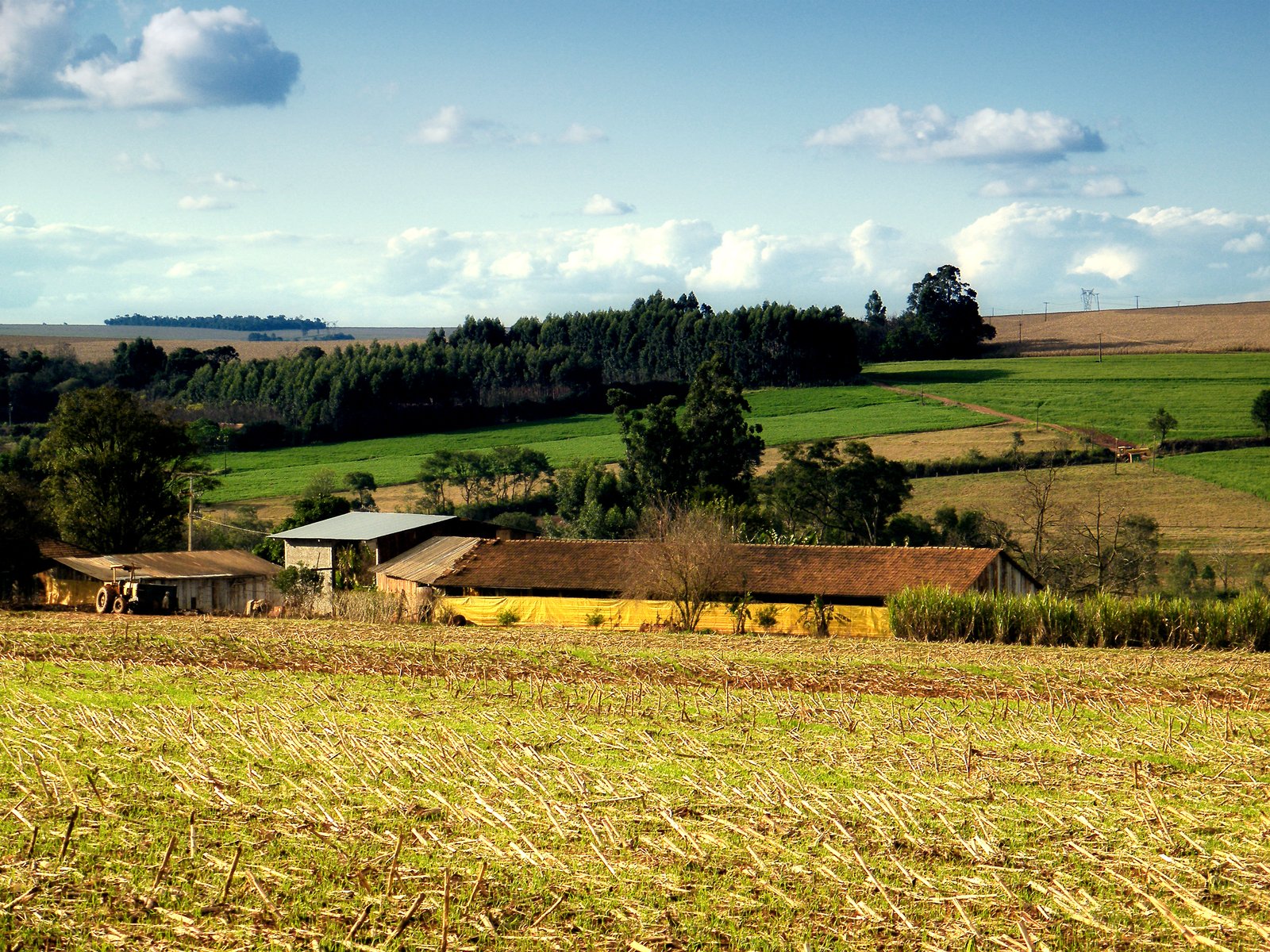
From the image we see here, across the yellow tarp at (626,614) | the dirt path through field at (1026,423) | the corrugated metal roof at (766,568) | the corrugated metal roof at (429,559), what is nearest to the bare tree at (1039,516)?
the dirt path through field at (1026,423)

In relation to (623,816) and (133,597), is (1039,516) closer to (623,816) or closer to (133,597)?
(133,597)

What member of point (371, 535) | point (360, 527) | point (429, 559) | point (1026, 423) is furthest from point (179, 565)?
point (1026, 423)

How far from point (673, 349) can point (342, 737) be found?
108 meters

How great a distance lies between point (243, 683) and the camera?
24469 mm

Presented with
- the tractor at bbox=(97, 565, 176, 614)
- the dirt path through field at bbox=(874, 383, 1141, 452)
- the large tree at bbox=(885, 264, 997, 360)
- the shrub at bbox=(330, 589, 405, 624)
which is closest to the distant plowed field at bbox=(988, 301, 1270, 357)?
the large tree at bbox=(885, 264, 997, 360)

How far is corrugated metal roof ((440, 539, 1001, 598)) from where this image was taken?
4331 centimetres

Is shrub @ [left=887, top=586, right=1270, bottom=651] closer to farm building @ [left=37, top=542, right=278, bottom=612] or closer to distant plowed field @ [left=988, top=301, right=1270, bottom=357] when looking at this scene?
farm building @ [left=37, top=542, right=278, bottom=612]

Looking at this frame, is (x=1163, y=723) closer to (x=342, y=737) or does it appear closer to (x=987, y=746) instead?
(x=987, y=746)

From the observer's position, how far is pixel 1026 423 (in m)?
90.2

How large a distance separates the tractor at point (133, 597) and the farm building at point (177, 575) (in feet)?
6.72

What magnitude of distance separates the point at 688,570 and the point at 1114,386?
68.6 m

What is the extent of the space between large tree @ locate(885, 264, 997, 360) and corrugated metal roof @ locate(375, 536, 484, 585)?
8528cm

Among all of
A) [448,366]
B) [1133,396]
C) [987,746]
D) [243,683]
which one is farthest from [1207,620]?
[448,366]

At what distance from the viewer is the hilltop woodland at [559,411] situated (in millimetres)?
60719
